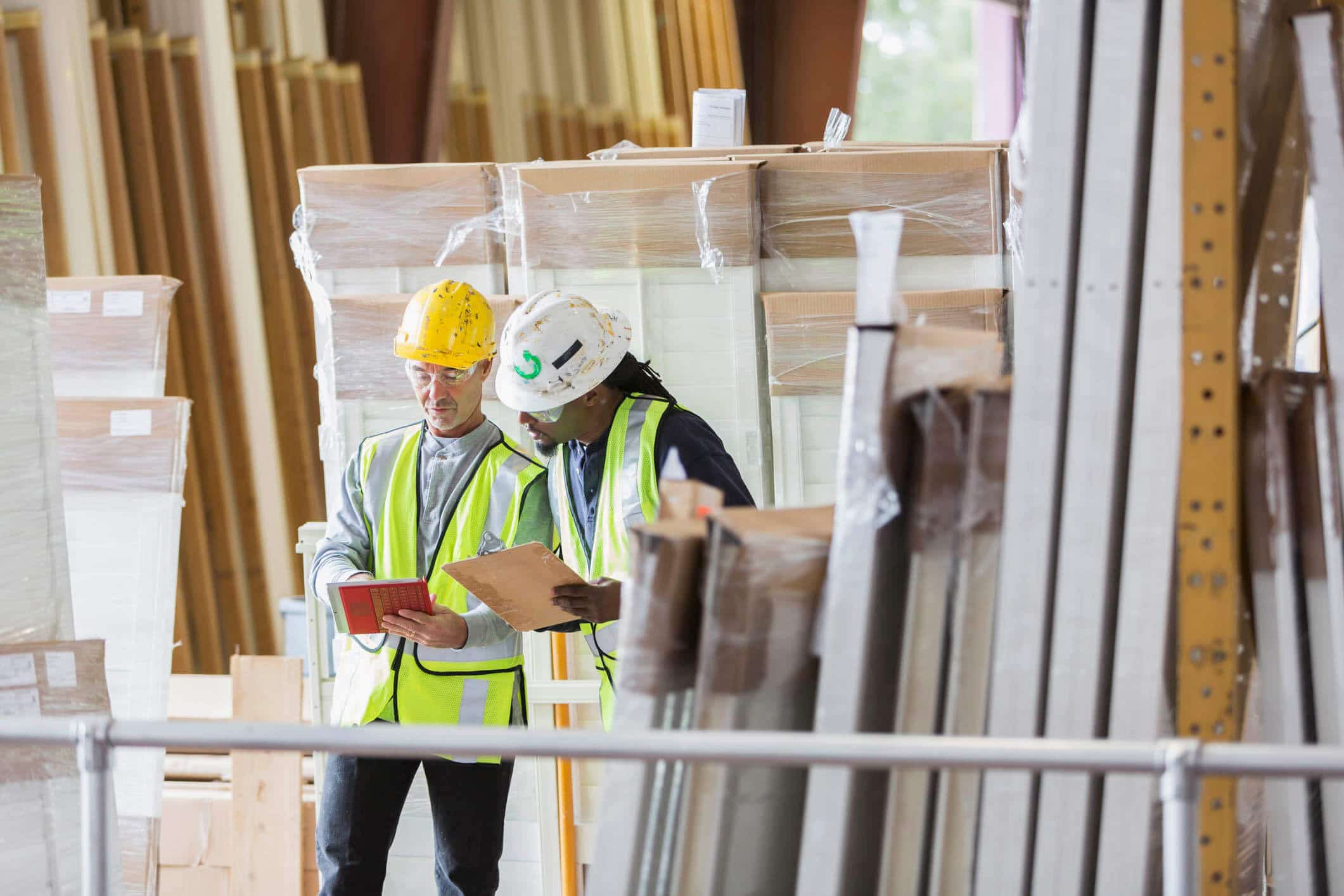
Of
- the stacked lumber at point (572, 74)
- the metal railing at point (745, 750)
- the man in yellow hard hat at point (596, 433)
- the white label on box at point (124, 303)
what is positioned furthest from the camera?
the stacked lumber at point (572, 74)

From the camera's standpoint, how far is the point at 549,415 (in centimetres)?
373

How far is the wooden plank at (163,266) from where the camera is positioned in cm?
758

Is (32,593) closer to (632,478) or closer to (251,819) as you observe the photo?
(632,478)

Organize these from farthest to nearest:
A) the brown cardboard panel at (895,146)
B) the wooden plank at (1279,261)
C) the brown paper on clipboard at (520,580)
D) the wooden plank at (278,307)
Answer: the wooden plank at (278,307), the brown cardboard panel at (895,146), the brown paper on clipboard at (520,580), the wooden plank at (1279,261)

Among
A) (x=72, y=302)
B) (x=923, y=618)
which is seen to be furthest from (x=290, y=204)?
(x=923, y=618)

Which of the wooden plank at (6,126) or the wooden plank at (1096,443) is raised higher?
the wooden plank at (6,126)

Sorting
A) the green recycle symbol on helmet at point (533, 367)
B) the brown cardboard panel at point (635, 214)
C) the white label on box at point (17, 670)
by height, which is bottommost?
the white label on box at point (17, 670)

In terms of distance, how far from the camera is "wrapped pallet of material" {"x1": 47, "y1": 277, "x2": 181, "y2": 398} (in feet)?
17.0

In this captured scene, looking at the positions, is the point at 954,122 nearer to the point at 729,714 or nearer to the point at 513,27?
the point at 513,27

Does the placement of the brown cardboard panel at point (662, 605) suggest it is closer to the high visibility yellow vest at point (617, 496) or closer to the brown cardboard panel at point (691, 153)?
the high visibility yellow vest at point (617, 496)

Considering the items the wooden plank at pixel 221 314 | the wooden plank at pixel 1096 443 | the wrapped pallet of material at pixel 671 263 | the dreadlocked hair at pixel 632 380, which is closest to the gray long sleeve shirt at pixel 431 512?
the dreadlocked hair at pixel 632 380

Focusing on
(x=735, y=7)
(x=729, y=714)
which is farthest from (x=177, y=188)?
(x=735, y=7)

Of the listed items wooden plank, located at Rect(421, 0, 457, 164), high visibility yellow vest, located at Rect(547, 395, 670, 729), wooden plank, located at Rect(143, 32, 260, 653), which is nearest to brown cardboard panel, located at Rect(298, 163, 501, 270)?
high visibility yellow vest, located at Rect(547, 395, 670, 729)

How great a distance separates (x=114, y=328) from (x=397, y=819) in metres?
2.35
